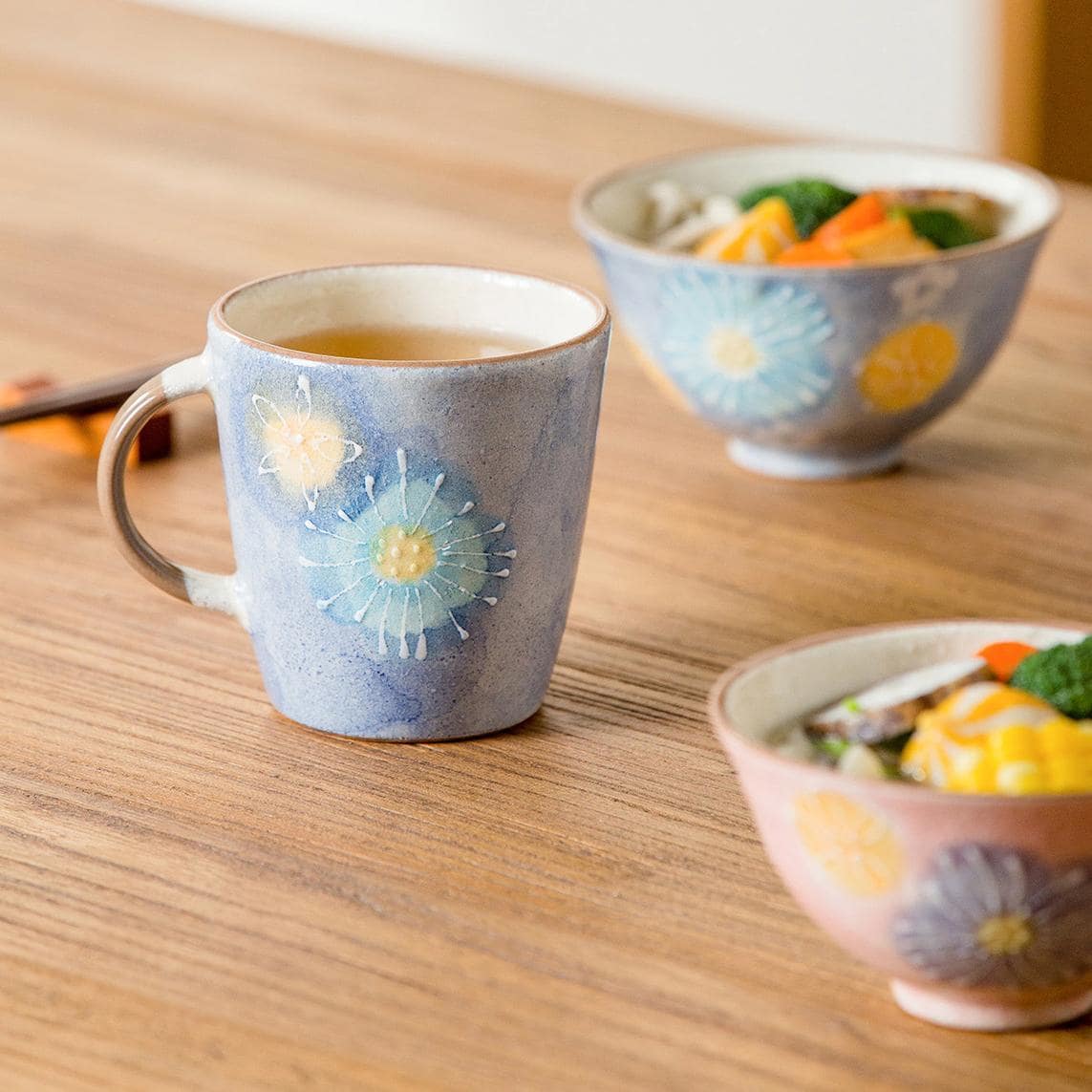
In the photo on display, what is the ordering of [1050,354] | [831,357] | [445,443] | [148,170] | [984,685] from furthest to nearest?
[148,170]
[1050,354]
[831,357]
[445,443]
[984,685]

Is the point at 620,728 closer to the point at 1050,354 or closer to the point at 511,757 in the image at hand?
the point at 511,757

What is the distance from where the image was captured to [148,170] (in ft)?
4.75

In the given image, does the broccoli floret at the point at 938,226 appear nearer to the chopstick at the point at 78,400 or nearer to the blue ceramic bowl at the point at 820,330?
the blue ceramic bowl at the point at 820,330

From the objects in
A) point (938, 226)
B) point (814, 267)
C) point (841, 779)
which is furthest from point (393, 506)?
point (938, 226)

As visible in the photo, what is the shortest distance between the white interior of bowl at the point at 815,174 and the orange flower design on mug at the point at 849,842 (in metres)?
0.59

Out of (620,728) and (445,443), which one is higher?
(445,443)

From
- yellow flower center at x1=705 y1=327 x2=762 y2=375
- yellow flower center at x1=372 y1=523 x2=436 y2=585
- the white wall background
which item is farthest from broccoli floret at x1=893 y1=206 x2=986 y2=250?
the white wall background

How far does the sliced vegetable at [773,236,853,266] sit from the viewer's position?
918 millimetres

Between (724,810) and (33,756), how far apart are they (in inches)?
10.1

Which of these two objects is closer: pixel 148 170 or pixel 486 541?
pixel 486 541

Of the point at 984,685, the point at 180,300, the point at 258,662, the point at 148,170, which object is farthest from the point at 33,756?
the point at 148,170

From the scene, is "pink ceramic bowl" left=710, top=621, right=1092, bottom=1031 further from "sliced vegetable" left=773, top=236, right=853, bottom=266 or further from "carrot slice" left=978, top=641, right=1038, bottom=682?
"sliced vegetable" left=773, top=236, right=853, bottom=266

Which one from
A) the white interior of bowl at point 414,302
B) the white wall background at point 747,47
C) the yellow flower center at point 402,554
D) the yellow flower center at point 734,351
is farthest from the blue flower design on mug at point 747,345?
the white wall background at point 747,47

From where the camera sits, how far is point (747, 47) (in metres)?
3.42
